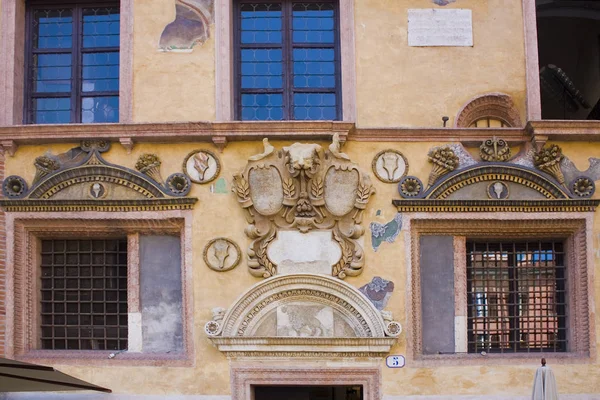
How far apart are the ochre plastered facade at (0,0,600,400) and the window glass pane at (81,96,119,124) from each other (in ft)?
1.52

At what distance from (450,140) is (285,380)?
3.45 m

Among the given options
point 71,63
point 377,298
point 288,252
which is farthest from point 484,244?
point 71,63

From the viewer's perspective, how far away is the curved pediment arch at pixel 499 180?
11.4 metres

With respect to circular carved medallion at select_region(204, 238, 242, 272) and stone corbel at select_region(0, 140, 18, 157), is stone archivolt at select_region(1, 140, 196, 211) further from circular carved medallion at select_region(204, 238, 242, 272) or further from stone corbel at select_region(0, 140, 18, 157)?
circular carved medallion at select_region(204, 238, 242, 272)

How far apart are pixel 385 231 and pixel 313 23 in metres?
2.88

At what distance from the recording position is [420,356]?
1130cm

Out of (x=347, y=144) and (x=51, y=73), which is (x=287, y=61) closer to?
(x=347, y=144)

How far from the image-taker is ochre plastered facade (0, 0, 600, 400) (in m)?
11.2

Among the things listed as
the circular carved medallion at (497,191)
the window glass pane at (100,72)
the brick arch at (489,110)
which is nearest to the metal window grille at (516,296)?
the circular carved medallion at (497,191)

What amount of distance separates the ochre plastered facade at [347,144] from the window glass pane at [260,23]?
506mm

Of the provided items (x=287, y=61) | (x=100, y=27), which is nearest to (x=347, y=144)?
(x=287, y=61)

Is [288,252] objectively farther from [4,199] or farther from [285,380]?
[4,199]

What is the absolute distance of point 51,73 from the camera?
40.1 ft

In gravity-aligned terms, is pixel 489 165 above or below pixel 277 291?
above
